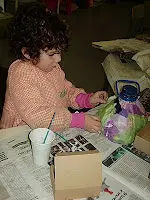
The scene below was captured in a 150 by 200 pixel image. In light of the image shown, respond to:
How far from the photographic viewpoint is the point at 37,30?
3.28ft

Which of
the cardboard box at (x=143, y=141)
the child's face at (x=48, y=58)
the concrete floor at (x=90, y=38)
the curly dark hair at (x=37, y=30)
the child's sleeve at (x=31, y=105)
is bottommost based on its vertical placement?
the concrete floor at (x=90, y=38)

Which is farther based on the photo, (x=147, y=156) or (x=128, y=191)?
(x=147, y=156)

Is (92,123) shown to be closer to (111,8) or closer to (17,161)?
(17,161)

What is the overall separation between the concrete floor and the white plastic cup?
1796 millimetres

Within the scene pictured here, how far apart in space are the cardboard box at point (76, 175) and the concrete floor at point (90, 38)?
1.92 m

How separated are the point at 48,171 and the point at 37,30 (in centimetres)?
50

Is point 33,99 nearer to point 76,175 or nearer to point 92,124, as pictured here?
point 92,124

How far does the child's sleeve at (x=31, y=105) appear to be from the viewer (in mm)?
970

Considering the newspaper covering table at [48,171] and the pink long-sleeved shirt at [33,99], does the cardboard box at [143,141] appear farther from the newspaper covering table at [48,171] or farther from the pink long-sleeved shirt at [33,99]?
the pink long-sleeved shirt at [33,99]

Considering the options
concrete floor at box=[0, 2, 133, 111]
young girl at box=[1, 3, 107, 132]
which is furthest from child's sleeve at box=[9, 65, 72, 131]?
concrete floor at box=[0, 2, 133, 111]

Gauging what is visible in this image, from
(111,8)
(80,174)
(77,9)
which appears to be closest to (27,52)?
(80,174)

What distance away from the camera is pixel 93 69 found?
3039 mm

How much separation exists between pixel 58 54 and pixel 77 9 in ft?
12.7

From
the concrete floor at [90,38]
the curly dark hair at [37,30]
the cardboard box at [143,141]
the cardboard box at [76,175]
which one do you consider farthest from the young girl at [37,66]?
the concrete floor at [90,38]
